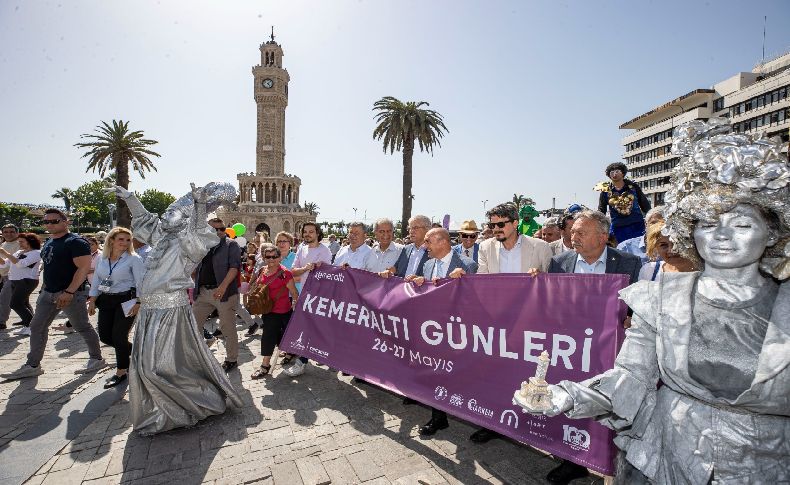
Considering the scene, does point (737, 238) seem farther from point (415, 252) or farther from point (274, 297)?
point (274, 297)

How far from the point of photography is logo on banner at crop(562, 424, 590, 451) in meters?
2.84

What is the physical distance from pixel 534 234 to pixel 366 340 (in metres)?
4.51

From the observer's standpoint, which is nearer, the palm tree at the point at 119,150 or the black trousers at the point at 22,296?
the black trousers at the point at 22,296

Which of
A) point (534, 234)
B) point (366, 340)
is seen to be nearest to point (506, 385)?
point (366, 340)

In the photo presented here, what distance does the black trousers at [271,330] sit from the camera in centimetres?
578

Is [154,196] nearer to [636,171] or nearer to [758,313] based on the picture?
[636,171]

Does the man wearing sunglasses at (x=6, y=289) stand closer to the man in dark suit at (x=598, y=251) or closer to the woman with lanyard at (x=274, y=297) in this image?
the woman with lanyard at (x=274, y=297)

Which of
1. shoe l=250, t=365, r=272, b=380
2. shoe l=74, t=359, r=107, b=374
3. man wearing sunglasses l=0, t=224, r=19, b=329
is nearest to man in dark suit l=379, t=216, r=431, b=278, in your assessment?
shoe l=250, t=365, r=272, b=380

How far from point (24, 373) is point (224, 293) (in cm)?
286

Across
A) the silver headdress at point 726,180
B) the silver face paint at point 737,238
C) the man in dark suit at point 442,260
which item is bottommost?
the man in dark suit at point 442,260

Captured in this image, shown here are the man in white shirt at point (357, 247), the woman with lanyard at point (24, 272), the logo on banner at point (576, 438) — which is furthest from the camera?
the woman with lanyard at point (24, 272)

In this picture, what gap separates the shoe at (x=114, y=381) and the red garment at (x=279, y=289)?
6.95ft

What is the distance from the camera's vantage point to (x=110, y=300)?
5324 mm

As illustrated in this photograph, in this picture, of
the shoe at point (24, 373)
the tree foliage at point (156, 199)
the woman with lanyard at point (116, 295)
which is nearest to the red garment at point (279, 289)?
the woman with lanyard at point (116, 295)
